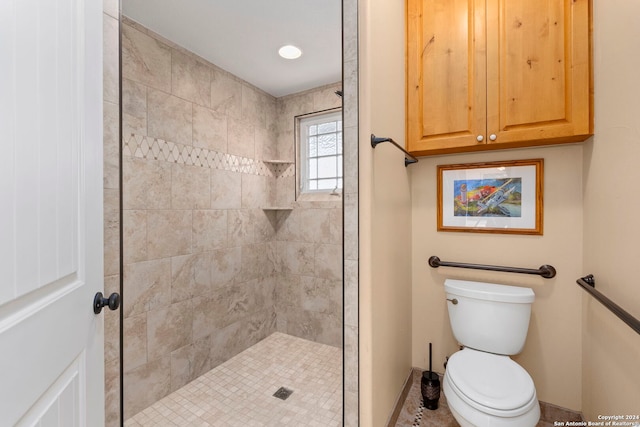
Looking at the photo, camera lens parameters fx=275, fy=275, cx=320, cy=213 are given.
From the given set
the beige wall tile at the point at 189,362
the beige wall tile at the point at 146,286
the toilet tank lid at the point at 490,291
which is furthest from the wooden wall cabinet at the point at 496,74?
the beige wall tile at the point at 189,362

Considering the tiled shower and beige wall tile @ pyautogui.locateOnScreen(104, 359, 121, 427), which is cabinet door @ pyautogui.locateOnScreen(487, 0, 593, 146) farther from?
beige wall tile @ pyautogui.locateOnScreen(104, 359, 121, 427)

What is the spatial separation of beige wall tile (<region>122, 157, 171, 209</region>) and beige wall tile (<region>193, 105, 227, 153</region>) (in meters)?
0.36

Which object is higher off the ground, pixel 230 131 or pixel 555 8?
pixel 555 8

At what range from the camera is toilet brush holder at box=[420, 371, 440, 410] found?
66.0 inches

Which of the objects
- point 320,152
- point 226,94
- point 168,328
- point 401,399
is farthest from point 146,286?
point 320,152

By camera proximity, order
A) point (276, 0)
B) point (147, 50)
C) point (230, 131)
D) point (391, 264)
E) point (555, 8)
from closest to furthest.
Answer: point (555, 8), point (391, 264), point (276, 0), point (147, 50), point (230, 131)

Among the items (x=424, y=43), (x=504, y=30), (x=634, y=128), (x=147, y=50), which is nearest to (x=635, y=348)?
(x=634, y=128)

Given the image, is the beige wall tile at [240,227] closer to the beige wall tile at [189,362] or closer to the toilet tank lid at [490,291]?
the beige wall tile at [189,362]

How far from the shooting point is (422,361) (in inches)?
77.2

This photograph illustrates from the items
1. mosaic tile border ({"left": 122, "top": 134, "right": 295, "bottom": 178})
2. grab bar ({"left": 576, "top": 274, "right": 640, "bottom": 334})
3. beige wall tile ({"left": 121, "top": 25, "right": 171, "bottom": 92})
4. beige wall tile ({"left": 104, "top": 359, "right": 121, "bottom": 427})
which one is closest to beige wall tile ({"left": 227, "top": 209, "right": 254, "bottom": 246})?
mosaic tile border ({"left": 122, "top": 134, "right": 295, "bottom": 178})

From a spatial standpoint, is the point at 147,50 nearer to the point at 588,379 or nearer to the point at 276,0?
the point at 276,0

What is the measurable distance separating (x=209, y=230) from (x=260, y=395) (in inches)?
50.7

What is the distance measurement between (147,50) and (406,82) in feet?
5.70

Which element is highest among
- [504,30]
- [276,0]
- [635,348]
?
[276,0]
